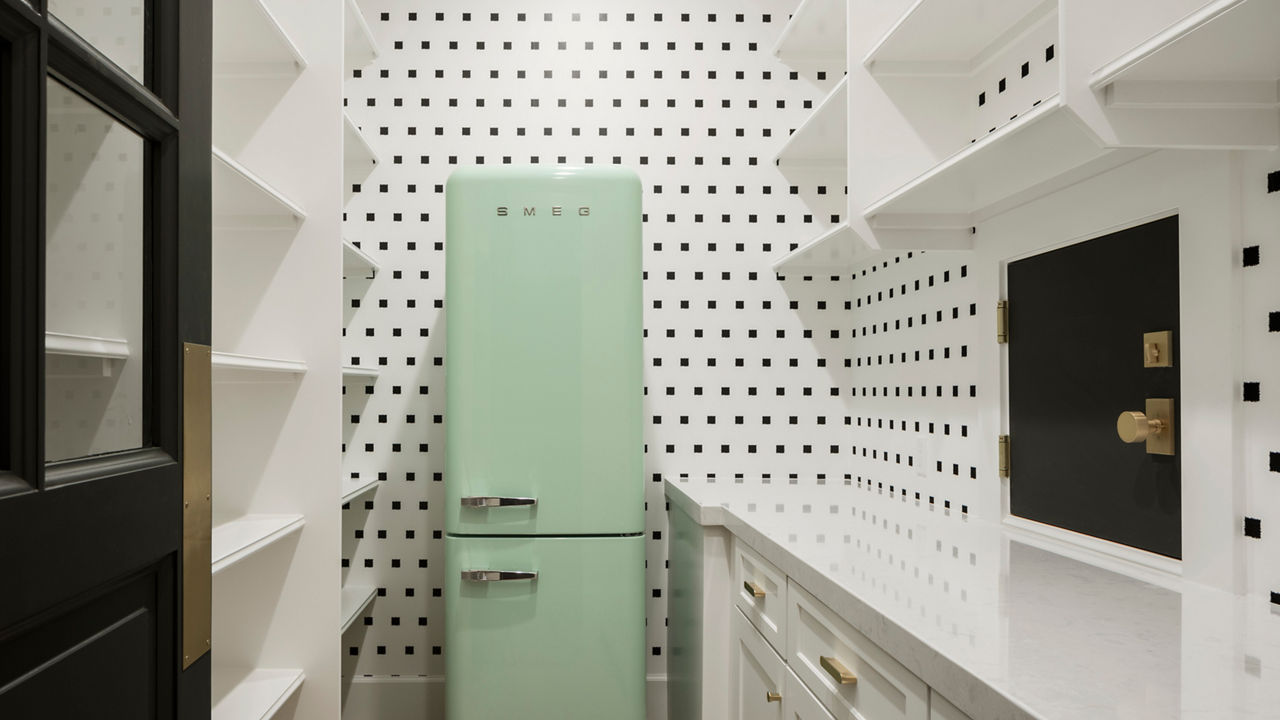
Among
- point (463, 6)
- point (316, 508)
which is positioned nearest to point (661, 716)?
point (316, 508)

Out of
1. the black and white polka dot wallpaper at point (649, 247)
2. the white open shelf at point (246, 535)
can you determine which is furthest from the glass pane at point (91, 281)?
the black and white polka dot wallpaper at point (649, 247)

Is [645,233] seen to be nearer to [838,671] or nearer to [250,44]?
[250,44]

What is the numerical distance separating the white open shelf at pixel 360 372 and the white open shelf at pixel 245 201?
0.47 m

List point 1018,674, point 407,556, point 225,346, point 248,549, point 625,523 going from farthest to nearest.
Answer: point 407,556 < point 625,523 < point 225,346 < point 248,549 < point 1018,674

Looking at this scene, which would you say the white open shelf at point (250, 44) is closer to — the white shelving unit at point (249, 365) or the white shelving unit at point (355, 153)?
the white shelving unit at point (355, 153)

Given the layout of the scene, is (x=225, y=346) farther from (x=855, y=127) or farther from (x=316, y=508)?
(x=855, y=127)

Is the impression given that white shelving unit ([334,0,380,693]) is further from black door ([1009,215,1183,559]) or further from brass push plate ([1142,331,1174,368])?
brass push plate ([1142,331,1174,368])

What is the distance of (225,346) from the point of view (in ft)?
6.40

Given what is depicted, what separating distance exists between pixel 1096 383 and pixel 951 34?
84 cm

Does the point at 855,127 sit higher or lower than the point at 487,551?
higher

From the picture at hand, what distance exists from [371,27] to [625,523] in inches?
76.5

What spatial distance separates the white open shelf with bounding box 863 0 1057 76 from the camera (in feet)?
5.06

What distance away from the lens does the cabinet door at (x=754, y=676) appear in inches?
58.6

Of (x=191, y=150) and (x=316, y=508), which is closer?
(x=191, y=150)
